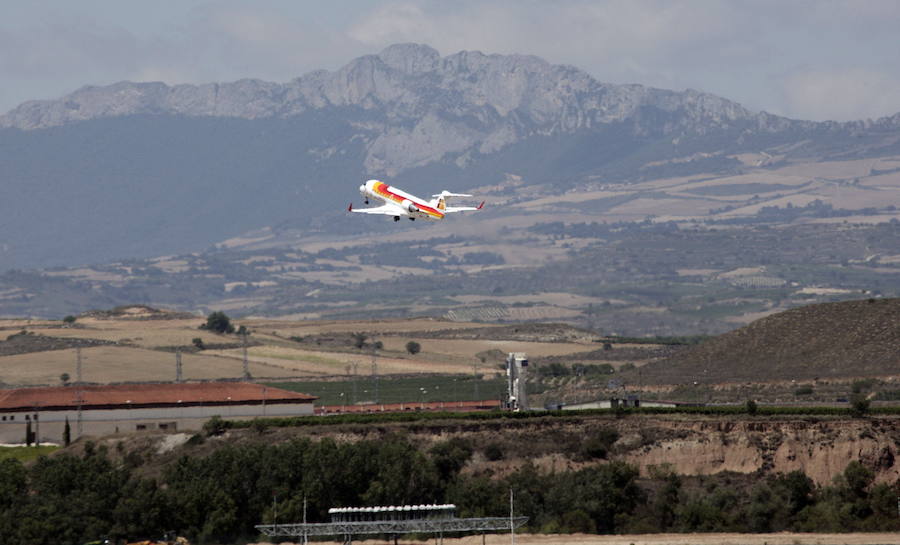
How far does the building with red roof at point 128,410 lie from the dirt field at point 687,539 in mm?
35117

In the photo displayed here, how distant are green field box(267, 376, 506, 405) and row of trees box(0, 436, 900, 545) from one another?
4135 centimetres

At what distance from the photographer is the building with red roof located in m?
128

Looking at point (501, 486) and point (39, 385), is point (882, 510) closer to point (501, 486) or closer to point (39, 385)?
point (501, 486)

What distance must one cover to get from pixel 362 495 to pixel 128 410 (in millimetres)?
34005

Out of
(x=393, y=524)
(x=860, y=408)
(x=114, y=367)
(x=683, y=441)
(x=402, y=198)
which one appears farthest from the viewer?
(x=114, y=367)

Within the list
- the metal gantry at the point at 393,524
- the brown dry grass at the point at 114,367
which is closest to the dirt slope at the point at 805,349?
the brown dry grass at the point at 114,367

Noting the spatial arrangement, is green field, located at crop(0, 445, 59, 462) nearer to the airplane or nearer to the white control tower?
the airplane

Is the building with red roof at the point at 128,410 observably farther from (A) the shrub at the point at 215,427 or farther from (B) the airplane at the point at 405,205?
(B) the airplane at the point at 405,205

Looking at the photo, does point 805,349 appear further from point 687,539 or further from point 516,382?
point 687,539

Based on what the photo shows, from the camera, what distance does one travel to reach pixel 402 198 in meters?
128

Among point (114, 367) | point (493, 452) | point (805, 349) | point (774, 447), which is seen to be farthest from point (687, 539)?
point (114, 367)

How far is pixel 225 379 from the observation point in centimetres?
17750

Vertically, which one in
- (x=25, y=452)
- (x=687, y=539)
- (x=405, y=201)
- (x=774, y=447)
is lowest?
(x=687, y=539)

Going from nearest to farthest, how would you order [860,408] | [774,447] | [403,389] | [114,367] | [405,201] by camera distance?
[774,447] → [860,408] → [405,201] → [403,389] → [114,367]
